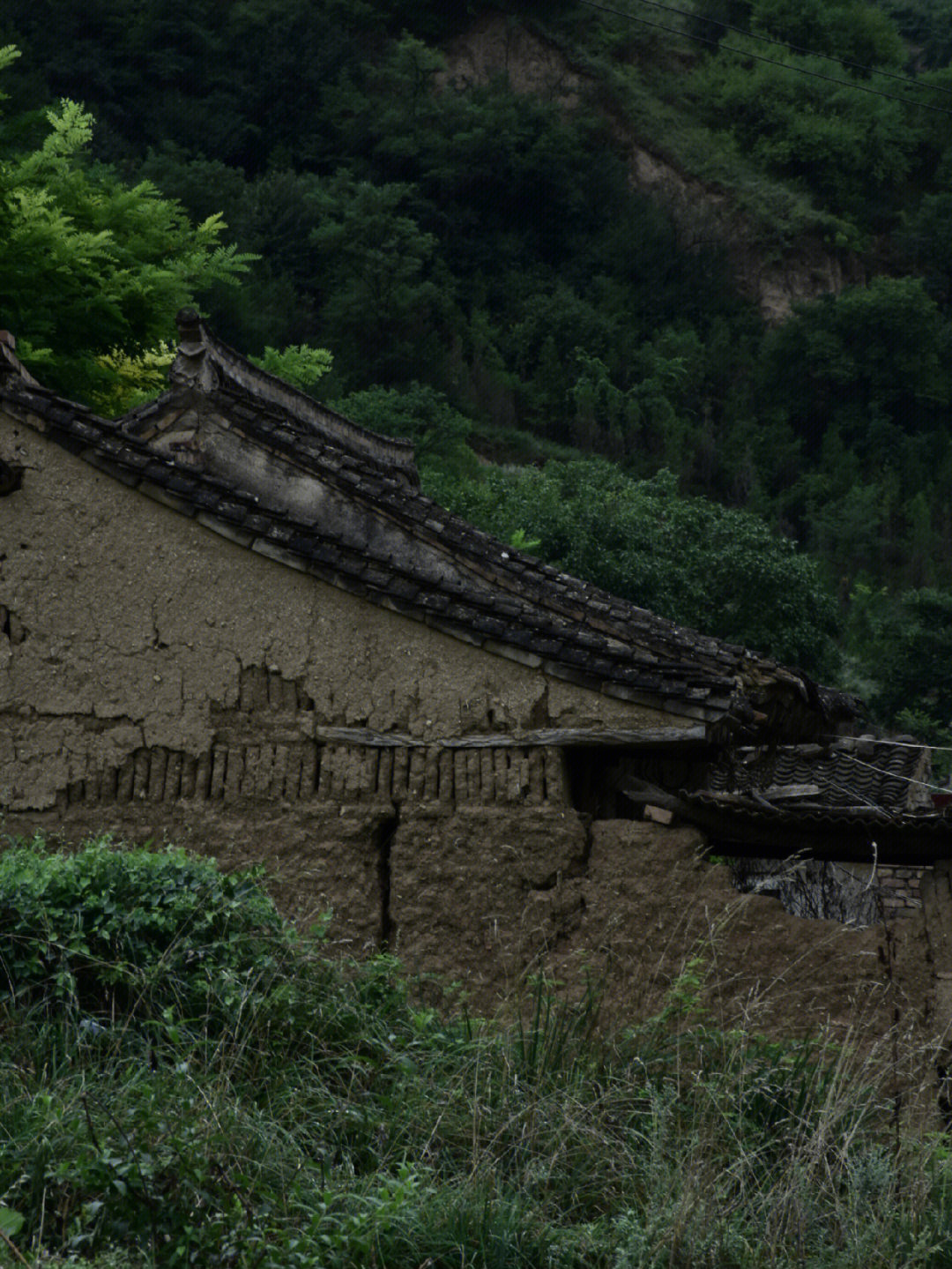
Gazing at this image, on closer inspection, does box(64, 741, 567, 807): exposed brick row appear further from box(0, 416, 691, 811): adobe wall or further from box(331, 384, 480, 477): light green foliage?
box(331, 384, 480, 477): light green foliage

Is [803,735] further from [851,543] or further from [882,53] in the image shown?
[882,53]

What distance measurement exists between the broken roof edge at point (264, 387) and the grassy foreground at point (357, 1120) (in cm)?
596

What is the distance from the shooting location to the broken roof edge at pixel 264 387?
43.2 feet

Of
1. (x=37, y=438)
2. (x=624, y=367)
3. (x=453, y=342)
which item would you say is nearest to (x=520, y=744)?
(x=37, y=438)

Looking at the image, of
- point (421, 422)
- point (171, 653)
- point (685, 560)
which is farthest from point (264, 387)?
point (421, 422)

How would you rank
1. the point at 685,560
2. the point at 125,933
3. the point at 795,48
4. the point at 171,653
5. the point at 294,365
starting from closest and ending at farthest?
the point at 125,933, the point at 171,653, the point at 294,365, the point at 685,560, the point at 795,48

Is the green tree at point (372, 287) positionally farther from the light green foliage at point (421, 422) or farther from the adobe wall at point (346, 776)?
the adobe wall at point (346, 776)

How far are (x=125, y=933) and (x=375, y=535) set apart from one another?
218 inches

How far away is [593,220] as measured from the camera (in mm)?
74250

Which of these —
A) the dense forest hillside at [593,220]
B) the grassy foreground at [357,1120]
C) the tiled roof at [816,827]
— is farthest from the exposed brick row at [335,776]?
the dense forest hillside at [593,220]

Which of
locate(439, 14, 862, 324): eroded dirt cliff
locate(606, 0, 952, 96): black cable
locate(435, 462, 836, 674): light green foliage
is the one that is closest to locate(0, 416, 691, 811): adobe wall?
locate(606, 0, 952, 96): black cable

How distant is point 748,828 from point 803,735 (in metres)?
5.32

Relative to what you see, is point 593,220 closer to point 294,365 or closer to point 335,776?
point 294,365

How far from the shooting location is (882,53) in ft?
270
